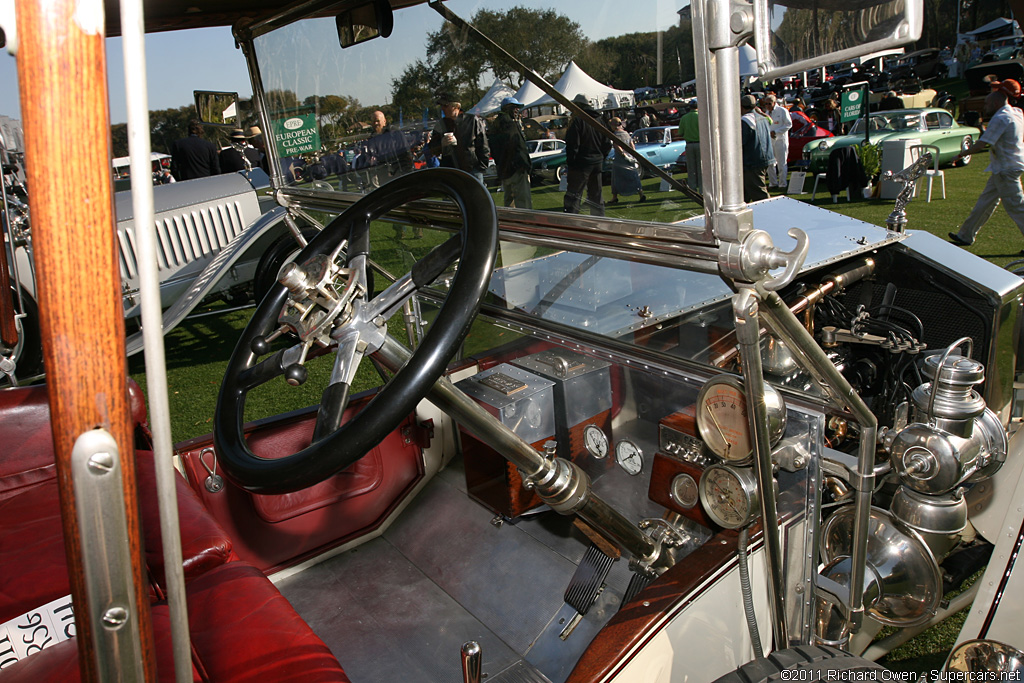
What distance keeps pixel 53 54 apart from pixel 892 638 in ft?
7.20

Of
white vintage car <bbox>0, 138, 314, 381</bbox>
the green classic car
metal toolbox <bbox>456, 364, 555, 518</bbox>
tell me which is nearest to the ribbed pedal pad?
metal toolbox <bbox>456, 364, 555, 518</bbox>

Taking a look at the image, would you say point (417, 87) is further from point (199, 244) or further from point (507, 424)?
point (199, 244)

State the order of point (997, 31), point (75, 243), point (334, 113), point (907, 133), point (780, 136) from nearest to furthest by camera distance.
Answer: point (75, 243) < point (334, 113) < point (907, 133) < point (780, 136) < point (997, 31)

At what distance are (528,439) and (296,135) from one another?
1.40m

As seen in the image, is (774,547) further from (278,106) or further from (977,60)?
(977,60)

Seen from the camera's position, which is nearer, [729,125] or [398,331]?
[729,125]

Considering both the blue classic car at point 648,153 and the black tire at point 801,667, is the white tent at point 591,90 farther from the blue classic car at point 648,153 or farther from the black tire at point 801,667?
the black tire at point 801,667

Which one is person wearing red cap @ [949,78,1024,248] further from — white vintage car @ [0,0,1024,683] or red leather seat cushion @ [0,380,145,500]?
red leather seat cushion @ [0,380,145,500]

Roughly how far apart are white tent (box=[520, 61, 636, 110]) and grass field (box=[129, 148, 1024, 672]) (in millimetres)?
180

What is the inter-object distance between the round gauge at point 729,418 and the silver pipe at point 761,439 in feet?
0.12

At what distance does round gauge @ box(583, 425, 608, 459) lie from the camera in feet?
5.70

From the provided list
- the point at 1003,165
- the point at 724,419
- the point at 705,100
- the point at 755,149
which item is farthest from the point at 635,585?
the point at 1003,165

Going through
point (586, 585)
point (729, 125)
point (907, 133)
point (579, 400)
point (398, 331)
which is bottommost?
point (586, 585)

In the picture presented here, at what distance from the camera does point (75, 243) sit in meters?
0.53
